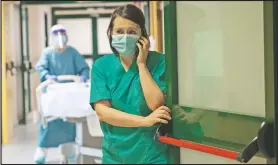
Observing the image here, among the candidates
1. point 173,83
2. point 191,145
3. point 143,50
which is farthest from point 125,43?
point 191,145

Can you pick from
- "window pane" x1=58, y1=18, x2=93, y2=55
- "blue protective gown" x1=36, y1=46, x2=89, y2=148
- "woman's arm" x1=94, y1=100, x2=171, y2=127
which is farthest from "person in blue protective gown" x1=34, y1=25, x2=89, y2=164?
"woman's arm" x1=94, y1=100, x2=171, y2=127

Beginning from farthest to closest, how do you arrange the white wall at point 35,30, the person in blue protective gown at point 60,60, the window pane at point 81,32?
the white wall at point 35,30
the window pane at point 81,32
the person in blue protective gown at point 60,60

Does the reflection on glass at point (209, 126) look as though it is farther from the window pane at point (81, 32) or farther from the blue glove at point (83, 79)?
the window pane at point (81, 32)

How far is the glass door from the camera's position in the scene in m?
0.90

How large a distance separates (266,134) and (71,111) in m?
0.98

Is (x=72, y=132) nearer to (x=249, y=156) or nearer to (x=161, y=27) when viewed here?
(x=161, y=27)

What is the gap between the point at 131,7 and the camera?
0.98 meters

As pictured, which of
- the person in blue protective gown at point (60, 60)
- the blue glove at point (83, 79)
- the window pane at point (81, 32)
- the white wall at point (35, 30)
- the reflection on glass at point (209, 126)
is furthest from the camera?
the white wall at point (35, 30)

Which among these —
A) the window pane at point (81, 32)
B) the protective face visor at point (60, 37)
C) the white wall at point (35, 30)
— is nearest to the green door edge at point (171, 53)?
the protective face visor at point (60, 37)

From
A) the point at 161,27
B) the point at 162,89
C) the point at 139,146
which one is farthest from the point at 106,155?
the point at 161,27

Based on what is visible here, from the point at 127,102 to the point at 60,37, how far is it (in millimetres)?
684

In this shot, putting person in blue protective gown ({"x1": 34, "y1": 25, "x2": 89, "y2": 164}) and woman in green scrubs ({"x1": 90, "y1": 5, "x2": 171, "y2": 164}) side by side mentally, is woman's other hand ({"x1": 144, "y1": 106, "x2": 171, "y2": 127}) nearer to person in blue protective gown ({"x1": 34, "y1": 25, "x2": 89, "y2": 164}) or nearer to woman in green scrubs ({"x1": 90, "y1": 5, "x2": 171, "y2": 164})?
woman in green scrubs ({"x1": 90, "y1": 5, "x2": 171, "y2": 164})

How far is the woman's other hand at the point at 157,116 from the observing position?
96cm

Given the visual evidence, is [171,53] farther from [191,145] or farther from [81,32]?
[81,32]
